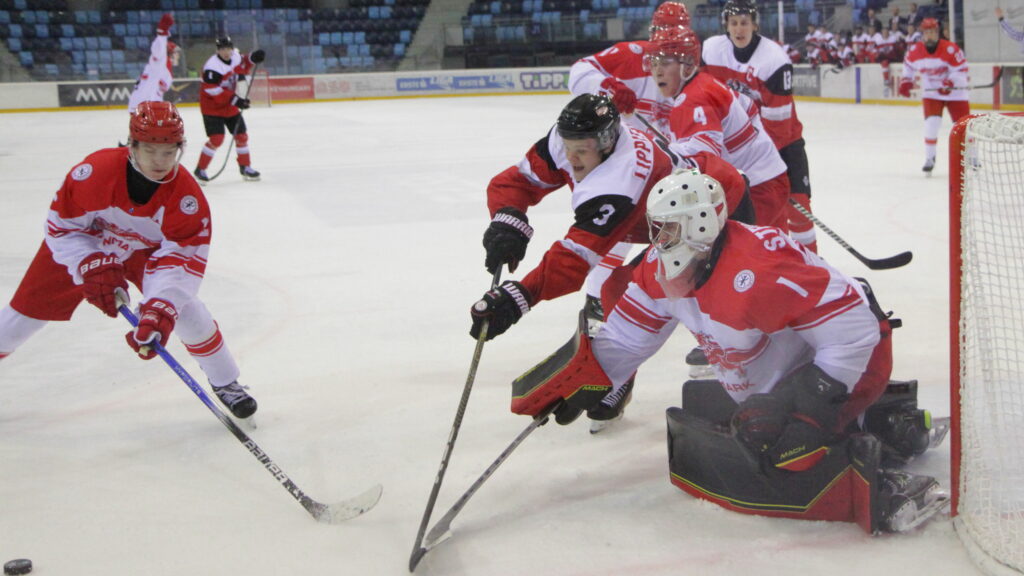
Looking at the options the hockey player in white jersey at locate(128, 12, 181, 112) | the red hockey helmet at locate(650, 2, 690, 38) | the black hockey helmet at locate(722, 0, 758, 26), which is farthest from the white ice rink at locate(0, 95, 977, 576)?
the hockey player in white jersey at locate(128, 12, 181, 112)

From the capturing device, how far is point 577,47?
19484mm

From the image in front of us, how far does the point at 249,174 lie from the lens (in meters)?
8.55

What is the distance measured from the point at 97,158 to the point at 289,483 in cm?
114

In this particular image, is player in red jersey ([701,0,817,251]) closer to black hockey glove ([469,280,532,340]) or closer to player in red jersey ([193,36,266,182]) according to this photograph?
black hockey glove ([469,280,532,340])

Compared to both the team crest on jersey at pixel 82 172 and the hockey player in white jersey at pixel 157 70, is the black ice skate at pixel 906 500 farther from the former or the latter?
the hockey player in white jersey at pixel 157 70

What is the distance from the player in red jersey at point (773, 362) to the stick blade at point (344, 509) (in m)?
0.53

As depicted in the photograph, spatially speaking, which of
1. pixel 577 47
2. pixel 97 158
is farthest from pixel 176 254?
pixel 577 47

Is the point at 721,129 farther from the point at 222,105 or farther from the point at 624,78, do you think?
the point at 222,105

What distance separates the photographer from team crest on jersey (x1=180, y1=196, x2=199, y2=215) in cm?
285

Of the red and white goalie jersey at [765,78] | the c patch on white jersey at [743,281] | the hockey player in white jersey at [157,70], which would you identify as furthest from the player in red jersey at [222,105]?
the c patch on white jersey at [743,281]

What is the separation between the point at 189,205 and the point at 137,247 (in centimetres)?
26

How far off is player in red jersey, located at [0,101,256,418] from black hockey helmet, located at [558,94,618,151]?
1.05 meters

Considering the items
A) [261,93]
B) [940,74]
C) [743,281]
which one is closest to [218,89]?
[940,74]

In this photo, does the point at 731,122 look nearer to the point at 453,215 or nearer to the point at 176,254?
the point at 176,254
